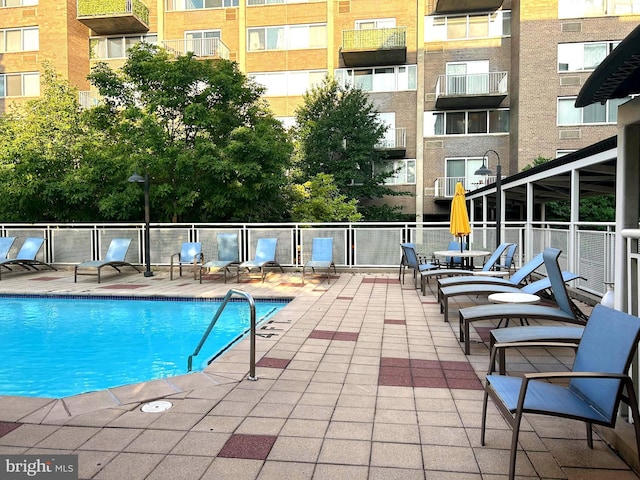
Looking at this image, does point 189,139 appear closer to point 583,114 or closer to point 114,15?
point 114,15

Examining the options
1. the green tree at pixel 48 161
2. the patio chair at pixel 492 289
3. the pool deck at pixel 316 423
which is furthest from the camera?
the green tree at pixel 48 161

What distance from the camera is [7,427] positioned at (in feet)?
11.2

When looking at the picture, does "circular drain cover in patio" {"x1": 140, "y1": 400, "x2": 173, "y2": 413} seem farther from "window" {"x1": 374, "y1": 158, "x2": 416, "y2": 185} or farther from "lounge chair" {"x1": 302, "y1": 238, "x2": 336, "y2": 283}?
"window" {"x1": 374, "y1": 158, "x2": 416, "y2": 185}

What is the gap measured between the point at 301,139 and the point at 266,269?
10.3 meters

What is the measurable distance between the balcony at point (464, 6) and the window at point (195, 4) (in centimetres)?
1133

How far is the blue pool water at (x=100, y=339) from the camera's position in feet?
19.3

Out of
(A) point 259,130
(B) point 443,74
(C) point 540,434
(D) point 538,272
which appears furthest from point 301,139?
(C) point 540,434

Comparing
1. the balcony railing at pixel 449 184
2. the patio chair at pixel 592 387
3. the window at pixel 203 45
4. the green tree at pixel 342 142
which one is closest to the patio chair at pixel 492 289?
the patio chair at pixel 592 387

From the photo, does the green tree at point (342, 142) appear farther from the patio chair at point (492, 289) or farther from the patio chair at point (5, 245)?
the patio chair at point (492, 289)

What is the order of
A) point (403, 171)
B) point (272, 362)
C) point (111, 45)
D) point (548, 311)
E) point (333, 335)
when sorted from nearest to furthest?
1. point (272, 362)
2. point (548, 311)
3. point (333, 335)
4. point (403, 171)
5. point (111, 45)

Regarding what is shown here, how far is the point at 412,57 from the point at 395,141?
184 inches

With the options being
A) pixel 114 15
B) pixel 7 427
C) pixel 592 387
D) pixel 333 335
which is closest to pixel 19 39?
pixel 114 15

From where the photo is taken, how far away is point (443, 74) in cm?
2475

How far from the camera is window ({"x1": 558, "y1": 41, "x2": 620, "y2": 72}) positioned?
22.8m
